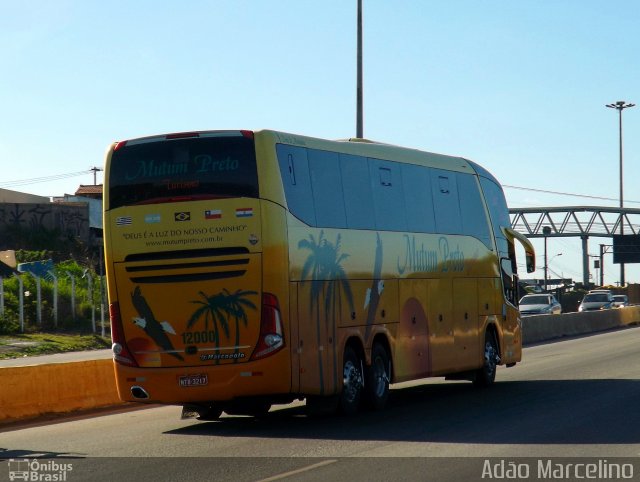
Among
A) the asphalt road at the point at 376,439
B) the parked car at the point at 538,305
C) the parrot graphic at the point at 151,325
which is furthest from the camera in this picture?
the parked car at the point at 538,305

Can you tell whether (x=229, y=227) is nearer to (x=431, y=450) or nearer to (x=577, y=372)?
(x=431, y=450)

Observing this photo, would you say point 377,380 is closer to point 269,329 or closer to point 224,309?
point 269,329

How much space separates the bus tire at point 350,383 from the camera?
16578 mm

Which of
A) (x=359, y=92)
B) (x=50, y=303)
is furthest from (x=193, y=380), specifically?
(x=50, y=303)

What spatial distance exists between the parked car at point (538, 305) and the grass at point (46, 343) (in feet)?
62.0

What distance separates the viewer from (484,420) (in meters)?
15.4

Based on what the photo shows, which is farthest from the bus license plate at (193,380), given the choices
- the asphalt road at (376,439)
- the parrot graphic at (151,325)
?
the asphalt road at (376,439)

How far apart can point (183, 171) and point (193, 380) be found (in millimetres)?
2642

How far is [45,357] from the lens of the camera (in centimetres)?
3925

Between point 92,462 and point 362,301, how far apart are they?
584 centimetres

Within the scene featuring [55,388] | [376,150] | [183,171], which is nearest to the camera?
[183,171]

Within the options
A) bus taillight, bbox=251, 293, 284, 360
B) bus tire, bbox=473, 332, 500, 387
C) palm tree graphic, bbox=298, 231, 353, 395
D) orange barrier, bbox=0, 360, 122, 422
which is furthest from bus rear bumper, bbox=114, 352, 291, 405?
→ bus tire, bbox=473, 332, 500, 387

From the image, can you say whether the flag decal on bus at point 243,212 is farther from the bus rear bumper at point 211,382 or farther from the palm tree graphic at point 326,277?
the bus rear bumper at point 211,382

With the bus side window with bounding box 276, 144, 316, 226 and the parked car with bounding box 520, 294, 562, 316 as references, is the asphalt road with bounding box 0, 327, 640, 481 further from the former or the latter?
the parked car with bounding box 520, 294, 562, 316
